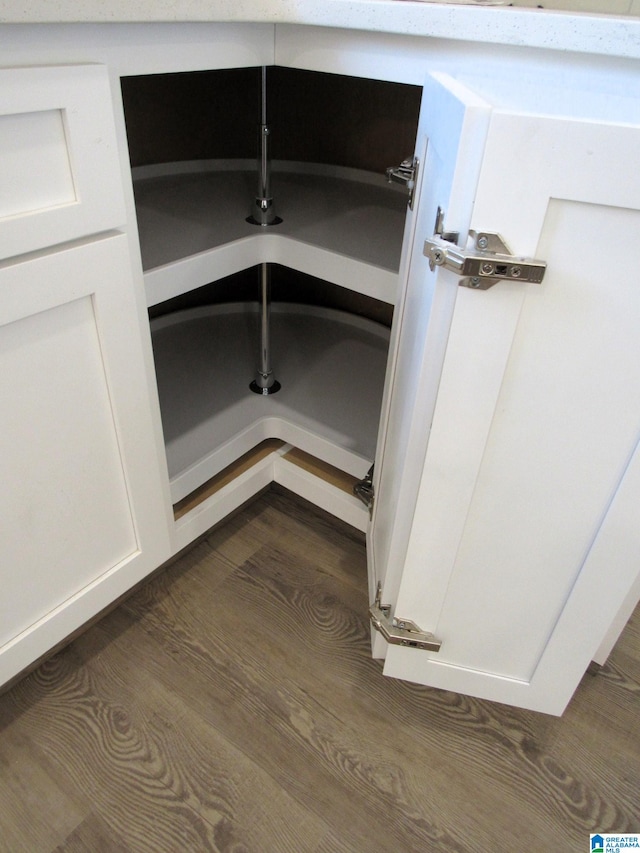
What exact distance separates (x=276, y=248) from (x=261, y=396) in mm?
314

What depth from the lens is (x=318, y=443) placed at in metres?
1.06

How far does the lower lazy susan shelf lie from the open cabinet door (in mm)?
327

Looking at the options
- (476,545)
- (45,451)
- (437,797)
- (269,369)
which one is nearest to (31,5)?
(45,451)

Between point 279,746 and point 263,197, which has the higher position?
point 263,197

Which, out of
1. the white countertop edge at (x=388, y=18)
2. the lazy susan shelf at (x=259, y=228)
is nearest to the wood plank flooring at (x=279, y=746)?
the lazy susan shelf at (x=259, y=228)

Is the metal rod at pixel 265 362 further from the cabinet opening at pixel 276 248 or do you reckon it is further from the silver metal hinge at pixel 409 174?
the silver metal hinge at pixel 409 174

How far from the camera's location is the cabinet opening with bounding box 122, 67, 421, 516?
94 cm

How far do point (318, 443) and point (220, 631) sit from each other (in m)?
0.36

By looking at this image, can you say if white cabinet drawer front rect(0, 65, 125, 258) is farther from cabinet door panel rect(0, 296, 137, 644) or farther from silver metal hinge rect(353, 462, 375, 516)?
silver metal hinge rect(353, 462, 375, 516)

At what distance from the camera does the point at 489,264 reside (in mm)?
453

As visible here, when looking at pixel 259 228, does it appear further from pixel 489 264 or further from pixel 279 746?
pixel 279 746

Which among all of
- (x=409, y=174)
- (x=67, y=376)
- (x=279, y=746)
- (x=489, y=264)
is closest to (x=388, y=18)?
(x=409, y=174)

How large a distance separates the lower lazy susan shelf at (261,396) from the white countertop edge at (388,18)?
2.03ft

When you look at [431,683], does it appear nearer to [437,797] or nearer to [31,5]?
[437,797]
